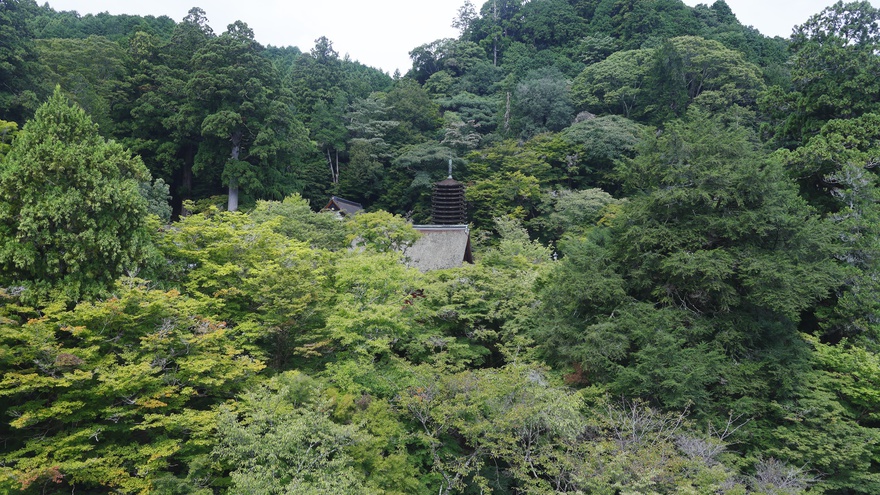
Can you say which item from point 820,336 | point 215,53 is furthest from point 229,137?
point 820,336

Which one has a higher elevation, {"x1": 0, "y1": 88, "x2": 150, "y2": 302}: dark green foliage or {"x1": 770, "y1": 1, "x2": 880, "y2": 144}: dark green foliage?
{"x1": 770, "y1": 1, "x2": 880, "y2": 144}: dark green foliage

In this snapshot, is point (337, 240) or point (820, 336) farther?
point (337, 240)

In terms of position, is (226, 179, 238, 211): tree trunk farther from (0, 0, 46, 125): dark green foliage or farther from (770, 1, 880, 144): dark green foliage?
(770, 1, 880, 144): dark green foliage

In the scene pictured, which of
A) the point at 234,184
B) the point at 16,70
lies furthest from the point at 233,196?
the point at 16,70

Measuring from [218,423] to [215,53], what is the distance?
73.1ft

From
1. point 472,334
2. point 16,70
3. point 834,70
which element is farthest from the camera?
point 16,70

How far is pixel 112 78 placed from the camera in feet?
86.5

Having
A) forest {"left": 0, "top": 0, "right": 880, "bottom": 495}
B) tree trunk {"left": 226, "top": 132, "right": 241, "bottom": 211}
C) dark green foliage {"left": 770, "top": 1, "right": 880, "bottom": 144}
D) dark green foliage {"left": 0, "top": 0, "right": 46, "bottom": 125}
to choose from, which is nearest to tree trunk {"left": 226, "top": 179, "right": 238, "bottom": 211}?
tree trunk {"left": 226, "top": 132, "right": 241, "bottom": 211}

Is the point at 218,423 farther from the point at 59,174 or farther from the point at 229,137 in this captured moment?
the point at 229,137

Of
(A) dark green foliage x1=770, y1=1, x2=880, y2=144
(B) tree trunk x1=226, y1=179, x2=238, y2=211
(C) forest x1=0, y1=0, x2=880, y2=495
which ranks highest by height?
(A) dark green foliage x1=770, y1=1, x2=880, y2=144

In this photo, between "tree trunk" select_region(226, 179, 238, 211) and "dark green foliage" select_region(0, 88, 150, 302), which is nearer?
"dark green foliage" select_region(0, 88, 150, 302)

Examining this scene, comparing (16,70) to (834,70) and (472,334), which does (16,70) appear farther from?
(834,70)

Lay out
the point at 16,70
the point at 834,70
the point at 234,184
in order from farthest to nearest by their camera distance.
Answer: the point at 234,184 < the point at 16,70 < the point at 834,70

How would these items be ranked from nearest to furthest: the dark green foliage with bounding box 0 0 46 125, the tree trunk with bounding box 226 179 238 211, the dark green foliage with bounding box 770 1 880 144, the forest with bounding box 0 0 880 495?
the forest with bounding box 0 0 880 495 → the dark green foliage with bounding box 770 1 880 144 → the dark green foliage with bounding box 0 0 46 125 → the tree trunk with bounding box 226 179 238 211
